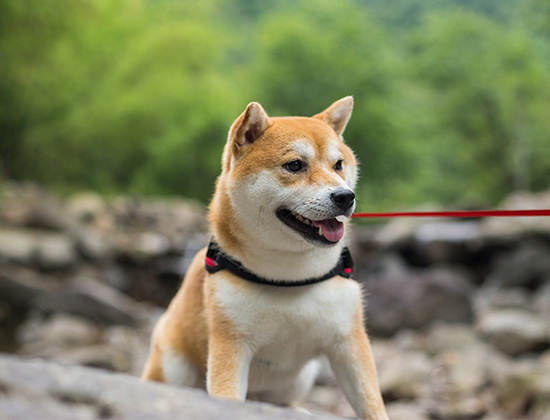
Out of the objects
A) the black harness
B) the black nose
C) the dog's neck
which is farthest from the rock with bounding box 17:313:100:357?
the black nose

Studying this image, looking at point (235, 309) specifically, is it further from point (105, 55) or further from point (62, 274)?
point (105, 55)

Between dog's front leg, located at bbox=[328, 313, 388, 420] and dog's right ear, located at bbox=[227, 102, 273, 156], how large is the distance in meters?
0.91

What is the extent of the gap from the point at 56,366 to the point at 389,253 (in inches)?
443

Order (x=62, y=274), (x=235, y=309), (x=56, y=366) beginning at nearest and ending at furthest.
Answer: (x=56, y=366)
(x=235, y=309)
(x=62, y=274)

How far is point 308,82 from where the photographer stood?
2508 cm

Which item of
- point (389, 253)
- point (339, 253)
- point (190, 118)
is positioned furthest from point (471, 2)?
point (339, 253)

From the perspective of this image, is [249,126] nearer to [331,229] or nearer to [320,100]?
[331,229]

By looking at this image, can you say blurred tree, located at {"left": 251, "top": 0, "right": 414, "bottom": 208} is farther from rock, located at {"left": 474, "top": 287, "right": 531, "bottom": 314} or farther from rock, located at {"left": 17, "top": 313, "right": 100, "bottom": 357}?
rock, located at {"left": 17, "top": 313, "right": 100, "bottom": 357}

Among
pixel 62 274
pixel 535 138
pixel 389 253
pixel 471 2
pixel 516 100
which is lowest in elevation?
pixel 62 274

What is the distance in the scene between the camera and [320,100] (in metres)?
23.8

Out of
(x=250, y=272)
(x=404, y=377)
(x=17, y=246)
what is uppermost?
(x=250, y=272)

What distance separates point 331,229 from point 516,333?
17.3 ft

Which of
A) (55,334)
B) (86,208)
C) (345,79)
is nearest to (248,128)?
(55,334)

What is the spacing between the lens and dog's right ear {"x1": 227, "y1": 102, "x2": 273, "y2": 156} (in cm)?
253
